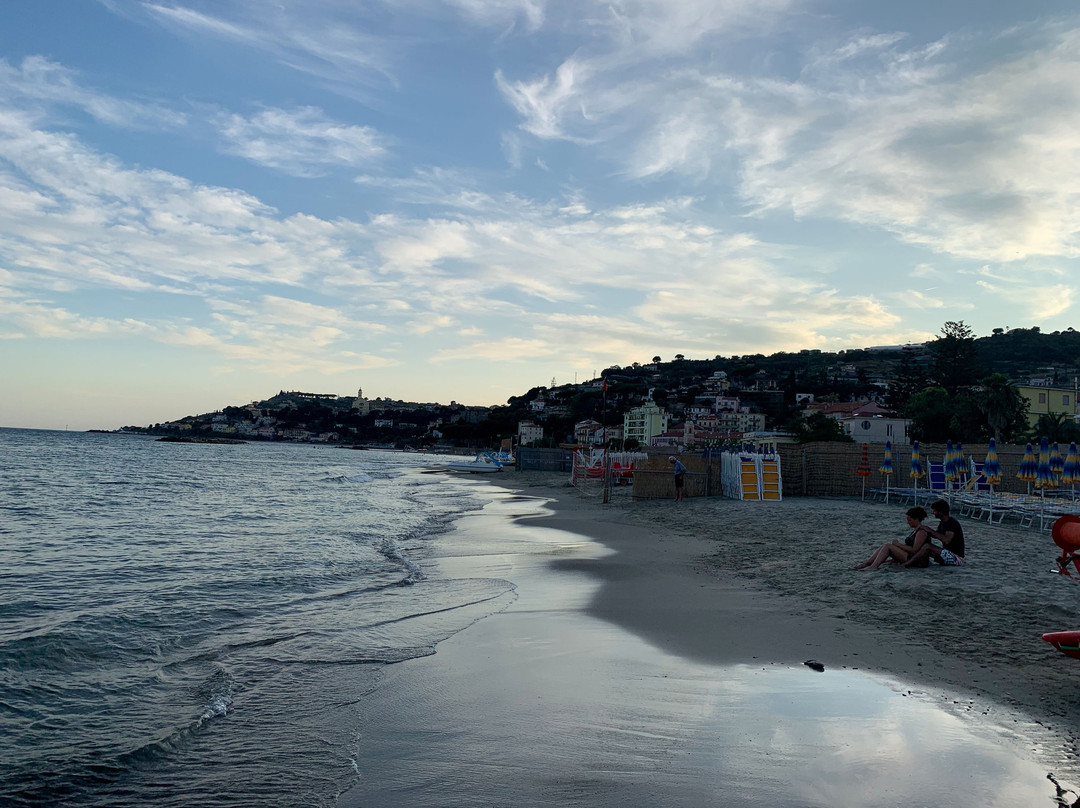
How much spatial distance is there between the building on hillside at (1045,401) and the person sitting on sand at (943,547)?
60043 millimetres

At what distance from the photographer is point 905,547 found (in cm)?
963

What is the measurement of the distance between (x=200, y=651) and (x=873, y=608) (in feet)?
22.8

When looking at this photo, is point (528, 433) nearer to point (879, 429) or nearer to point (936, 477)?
point (879, 429)

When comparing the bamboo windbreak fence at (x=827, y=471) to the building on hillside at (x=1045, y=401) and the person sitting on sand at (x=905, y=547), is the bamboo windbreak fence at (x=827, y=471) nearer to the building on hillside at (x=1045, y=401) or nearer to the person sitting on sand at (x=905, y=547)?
the person sitting on sand at (x=905, y=547)

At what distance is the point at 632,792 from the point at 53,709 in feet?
15.0

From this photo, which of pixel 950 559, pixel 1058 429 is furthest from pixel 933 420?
pixel 950 559

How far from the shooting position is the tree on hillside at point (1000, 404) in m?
47.6

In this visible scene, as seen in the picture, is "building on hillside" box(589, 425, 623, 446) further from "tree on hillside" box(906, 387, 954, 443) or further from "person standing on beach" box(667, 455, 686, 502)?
"person standing on beach" box(667, 455, 686, 502)

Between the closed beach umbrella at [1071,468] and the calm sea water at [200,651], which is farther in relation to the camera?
the closed beach umbrella at [1071,468]

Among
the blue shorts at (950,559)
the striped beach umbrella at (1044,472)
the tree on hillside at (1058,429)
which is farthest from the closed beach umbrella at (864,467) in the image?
the tree on hillside at (1058,429)

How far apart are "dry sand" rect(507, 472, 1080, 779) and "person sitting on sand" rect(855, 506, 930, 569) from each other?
0.65ft

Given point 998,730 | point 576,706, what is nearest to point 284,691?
point 576,706

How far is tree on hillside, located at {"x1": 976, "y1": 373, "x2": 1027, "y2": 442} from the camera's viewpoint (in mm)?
47625

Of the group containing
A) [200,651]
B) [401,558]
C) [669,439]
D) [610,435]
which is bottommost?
[401,558]
